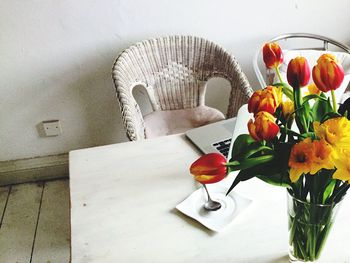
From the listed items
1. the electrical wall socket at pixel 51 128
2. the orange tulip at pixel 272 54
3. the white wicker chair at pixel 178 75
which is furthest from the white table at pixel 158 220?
the electrical wall socket at pixel 51 128

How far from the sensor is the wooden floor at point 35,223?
5.73 feet

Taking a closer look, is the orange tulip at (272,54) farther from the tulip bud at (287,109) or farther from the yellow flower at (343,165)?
the yellow flower at (343,165)

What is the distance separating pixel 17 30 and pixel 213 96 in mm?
998

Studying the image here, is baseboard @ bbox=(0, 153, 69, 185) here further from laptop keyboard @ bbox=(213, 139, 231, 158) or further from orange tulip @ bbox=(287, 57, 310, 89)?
orange tulip @ bbox=(287, 57, 310, 89)

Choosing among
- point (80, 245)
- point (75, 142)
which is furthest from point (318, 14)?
point (80, 245)

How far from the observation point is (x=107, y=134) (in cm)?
209

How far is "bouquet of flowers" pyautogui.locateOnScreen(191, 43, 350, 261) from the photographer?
1.85 ft

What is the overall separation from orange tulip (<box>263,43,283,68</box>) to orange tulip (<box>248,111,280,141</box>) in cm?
14

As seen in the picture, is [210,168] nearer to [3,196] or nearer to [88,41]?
[88,41]

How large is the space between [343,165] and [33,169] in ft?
6.10

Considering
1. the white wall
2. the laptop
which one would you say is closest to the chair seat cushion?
the white wall

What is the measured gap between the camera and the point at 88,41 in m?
1.84

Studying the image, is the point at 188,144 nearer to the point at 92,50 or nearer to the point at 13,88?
the point at 92,50

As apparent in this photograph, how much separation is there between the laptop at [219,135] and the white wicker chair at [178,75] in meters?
0.37
